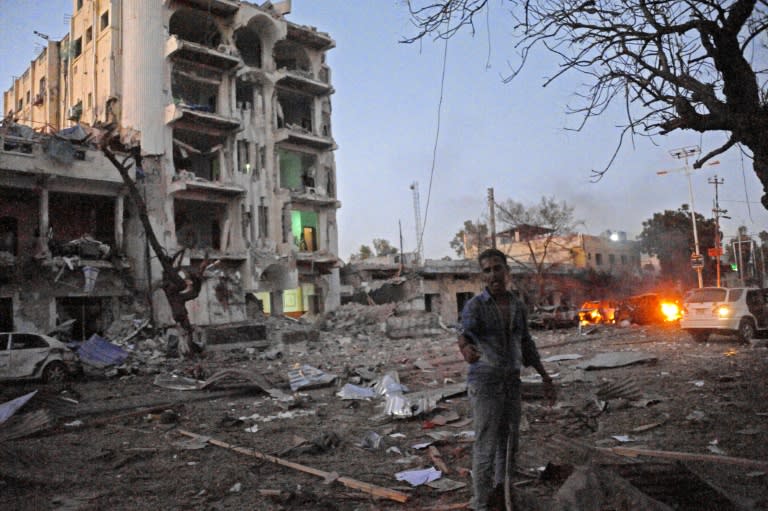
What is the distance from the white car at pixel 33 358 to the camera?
39.3ft

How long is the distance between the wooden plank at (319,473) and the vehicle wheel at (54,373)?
7946 millimetres

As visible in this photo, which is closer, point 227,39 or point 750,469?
point 750,469

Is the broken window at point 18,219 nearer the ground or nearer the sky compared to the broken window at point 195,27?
nearer the ground

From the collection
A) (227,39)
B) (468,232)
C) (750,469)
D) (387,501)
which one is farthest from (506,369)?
(468,232)

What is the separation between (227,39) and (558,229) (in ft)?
83.2

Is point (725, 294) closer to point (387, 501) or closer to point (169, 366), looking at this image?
point (387, 501)

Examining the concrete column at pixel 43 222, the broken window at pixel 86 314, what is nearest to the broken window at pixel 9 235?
the concrete column at pixel 43 222

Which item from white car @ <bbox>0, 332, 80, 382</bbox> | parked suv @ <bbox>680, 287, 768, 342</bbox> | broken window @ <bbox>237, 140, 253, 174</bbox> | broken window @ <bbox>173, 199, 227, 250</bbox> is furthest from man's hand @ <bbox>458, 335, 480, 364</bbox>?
broken window @ <bbox>237, 140, 253, 174</bbox>

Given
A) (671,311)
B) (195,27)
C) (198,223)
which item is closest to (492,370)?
(671,311)

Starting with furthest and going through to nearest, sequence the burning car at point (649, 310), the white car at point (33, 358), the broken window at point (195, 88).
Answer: the broken window at point (195, 88), the burning car at point (649, 310), the white car at point (33, 358)

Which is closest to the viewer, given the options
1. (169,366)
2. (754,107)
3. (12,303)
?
Answer: (754,107)

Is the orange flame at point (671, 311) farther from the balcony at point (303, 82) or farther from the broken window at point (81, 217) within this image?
the broken window at point (81, 217)

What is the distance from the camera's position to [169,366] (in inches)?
611

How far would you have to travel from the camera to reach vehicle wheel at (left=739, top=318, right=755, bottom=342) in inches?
553
